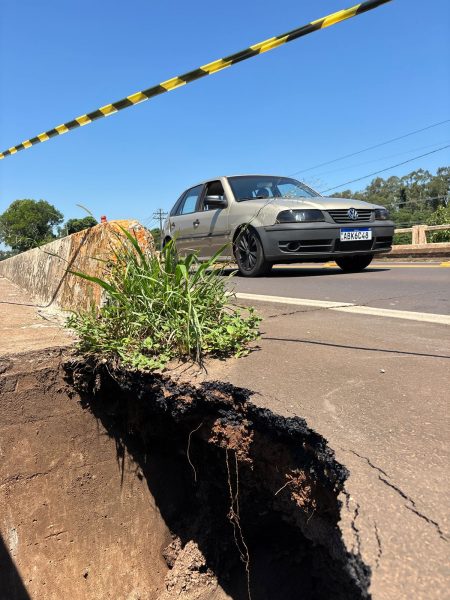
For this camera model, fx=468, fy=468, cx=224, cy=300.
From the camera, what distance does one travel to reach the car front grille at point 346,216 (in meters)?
6.65

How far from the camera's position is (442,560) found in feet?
3.66

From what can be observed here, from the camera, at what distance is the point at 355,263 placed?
25.7ft

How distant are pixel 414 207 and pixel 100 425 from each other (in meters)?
56.5

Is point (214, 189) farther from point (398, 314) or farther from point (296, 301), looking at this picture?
point (398, 314)

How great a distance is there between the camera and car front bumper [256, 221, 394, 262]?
652cm

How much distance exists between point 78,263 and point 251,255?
12.1 ft

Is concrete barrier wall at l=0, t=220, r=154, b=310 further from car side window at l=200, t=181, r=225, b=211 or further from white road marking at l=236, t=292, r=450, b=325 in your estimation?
car side window at l=200, t=181, r=225, b=211

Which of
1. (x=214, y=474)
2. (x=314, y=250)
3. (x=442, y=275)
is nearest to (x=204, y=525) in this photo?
(x=214, y=474)

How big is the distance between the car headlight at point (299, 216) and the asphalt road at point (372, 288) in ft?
2.75

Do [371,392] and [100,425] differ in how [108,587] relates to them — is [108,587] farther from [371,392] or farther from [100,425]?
[371,392]

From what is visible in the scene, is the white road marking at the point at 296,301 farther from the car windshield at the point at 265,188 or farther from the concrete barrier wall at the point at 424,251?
the concrete barrier wall at the point at 424,251

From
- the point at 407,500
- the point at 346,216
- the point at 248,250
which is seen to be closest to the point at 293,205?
the point at 346,216

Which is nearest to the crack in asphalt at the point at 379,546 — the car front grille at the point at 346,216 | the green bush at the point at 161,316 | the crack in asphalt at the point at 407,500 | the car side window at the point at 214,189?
the crack in asphalt at the point at 407,500

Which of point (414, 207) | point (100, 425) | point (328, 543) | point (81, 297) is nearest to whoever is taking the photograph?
point (328, 543)
